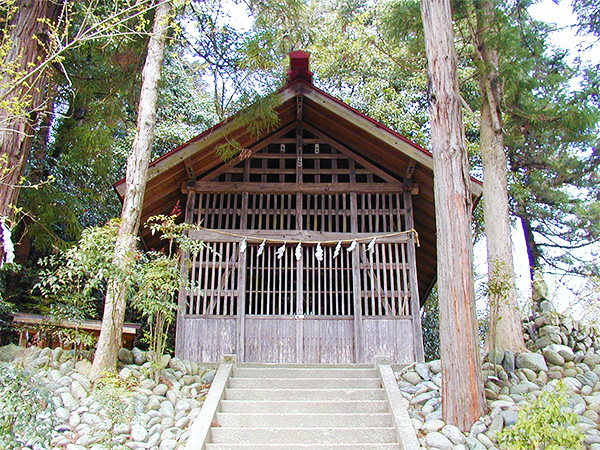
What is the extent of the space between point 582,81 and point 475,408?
6.38 metres

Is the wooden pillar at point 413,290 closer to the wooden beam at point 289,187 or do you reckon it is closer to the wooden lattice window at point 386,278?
the wooden lattice window at point 386,278

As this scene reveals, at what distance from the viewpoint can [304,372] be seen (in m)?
6.89

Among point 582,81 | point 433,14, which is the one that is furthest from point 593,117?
point 433,14

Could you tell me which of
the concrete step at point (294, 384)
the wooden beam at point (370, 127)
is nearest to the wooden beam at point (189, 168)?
the wooden beam at point (370, 127)

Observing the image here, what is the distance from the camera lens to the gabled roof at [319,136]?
25.8ft

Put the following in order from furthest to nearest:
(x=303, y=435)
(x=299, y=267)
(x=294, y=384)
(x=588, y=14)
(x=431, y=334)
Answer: (x=431, y=334) < (x=588, y=14) < (x=299, y=267) < (x=294, y=384) < (x=303, y=435)

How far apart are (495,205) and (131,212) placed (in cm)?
515

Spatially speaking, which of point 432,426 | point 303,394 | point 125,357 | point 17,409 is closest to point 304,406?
point 303,394

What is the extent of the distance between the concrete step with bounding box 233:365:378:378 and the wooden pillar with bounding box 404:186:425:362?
100 centimetres

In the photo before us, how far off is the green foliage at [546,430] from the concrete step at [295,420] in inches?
58.7

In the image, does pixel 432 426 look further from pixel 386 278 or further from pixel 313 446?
pixel 386 278

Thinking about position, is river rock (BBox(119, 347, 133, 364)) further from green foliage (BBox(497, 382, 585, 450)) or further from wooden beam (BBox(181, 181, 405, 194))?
green foliage (BBox(497, 382, 585, 450))

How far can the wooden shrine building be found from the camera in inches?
309

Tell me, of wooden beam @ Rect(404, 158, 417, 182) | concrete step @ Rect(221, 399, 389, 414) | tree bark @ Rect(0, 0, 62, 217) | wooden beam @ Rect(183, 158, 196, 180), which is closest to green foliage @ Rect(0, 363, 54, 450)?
concrete step @ Rect(221, 399, 389, 414)
